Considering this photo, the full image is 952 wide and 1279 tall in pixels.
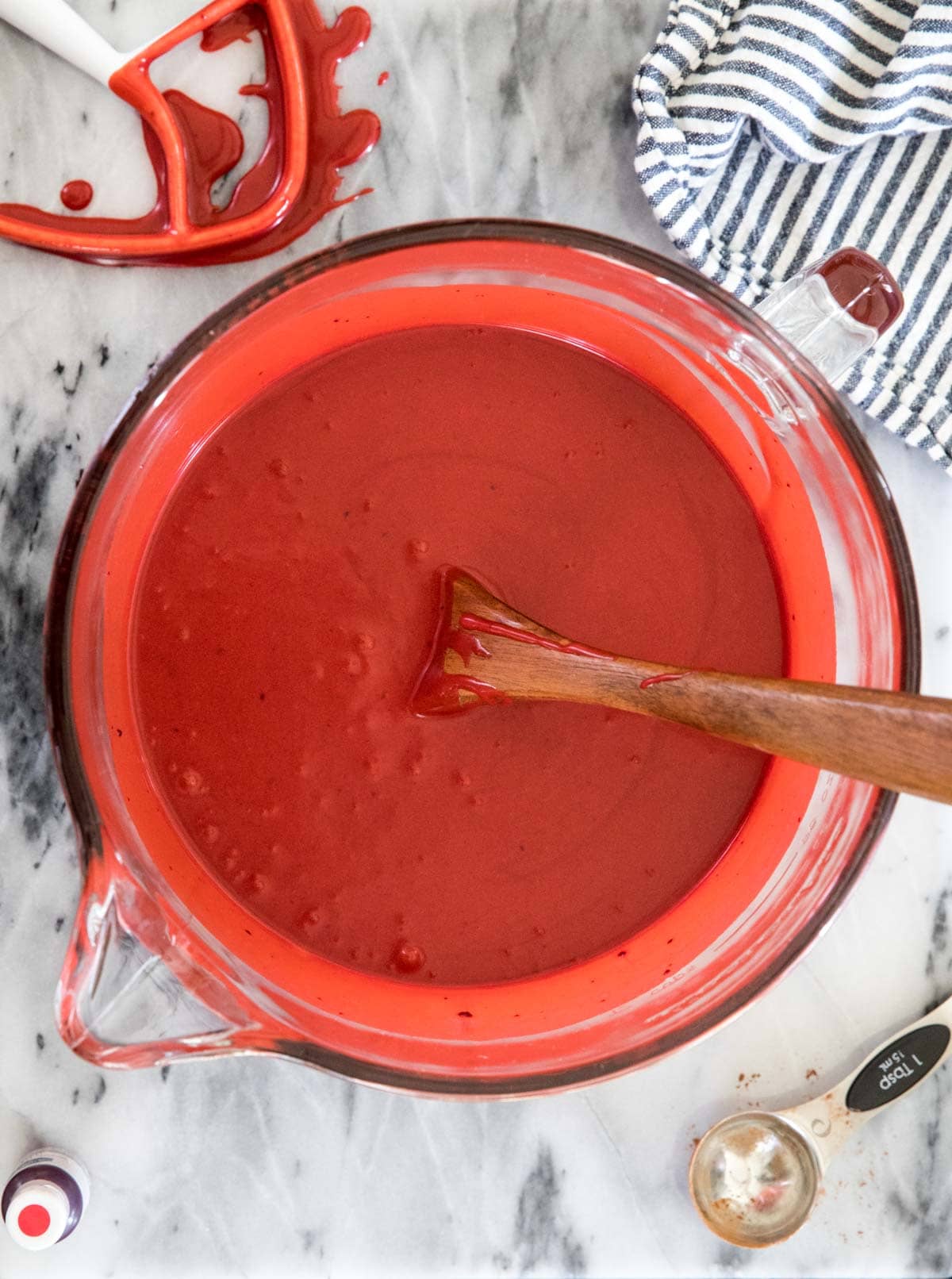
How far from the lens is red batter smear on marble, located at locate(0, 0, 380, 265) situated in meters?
1.00

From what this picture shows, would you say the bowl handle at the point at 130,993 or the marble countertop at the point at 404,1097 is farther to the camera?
the marble countertop at the point at 404,1097

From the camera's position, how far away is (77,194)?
3.30 ft

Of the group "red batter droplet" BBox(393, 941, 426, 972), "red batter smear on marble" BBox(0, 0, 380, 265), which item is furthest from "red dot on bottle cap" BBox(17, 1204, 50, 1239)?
"red batter smear on marble" BBox(0, 0, 380, 265)

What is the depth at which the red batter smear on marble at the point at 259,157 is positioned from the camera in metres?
1.00

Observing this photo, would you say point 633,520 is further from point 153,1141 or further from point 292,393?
point 153,1141

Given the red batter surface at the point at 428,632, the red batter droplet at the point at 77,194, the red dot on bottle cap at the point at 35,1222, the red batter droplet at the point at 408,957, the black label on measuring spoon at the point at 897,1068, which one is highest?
the red batter droplet at the point at 77,194

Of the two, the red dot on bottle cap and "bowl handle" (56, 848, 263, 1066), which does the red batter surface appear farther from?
the red dot on bottle cap

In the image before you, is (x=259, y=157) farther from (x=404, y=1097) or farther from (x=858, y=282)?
(x=404, y=1097)

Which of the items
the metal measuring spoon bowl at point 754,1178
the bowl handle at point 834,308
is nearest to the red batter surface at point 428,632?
the bowl handle at point 834,308

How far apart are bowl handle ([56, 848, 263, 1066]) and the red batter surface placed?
9cm

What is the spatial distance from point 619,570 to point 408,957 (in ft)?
1.21

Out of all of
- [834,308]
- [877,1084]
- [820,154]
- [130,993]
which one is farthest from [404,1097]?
[820,154]

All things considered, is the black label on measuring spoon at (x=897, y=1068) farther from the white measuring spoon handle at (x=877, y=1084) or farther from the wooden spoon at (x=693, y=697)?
the wooden spoon at (x=693, y=697)

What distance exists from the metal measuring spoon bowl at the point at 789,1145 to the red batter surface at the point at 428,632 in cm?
27
